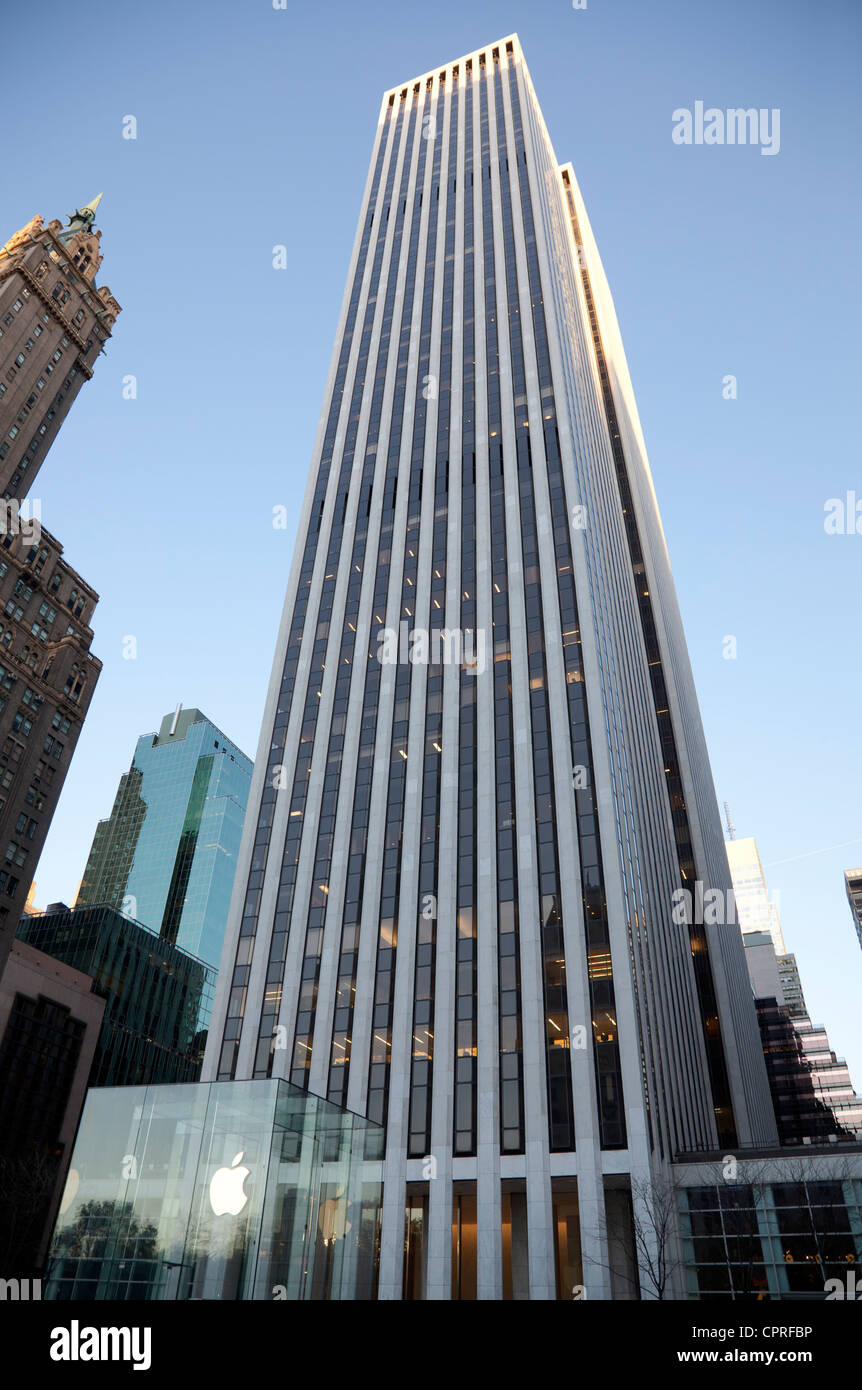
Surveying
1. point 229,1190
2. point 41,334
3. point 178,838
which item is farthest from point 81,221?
point 229,1190

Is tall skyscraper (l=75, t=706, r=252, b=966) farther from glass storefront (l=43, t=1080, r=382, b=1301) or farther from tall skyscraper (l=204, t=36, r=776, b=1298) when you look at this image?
glass storefront (l=43, t=1080, r=382, b=1301)

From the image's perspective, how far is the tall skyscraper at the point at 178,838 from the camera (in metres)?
153

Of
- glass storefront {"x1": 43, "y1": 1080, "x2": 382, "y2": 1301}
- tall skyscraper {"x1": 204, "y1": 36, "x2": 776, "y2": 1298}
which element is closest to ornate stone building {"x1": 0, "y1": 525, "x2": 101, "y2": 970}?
tall skyscraper {"x1": 204, "y1": 36, "x2": 776, "y2": 1298}

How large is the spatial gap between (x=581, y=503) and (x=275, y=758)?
3425 cm

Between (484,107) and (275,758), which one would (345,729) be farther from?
(484,107)

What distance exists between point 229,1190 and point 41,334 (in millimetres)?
112190

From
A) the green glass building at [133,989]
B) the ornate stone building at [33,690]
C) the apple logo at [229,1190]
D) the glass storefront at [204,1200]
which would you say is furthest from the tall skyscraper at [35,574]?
the apple logo at [229,1190]

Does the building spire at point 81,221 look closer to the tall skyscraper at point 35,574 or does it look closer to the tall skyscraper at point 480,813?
the tall skyscraper at point 35,574

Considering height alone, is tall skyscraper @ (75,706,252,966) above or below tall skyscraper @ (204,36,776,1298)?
above

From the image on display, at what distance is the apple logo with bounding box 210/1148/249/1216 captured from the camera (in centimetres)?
2325

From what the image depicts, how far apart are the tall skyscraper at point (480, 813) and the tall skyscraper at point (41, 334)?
121 ft

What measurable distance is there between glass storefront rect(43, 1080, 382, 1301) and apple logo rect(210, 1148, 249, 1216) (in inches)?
1.0

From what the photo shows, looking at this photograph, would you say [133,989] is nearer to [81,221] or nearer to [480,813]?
[480,813]
